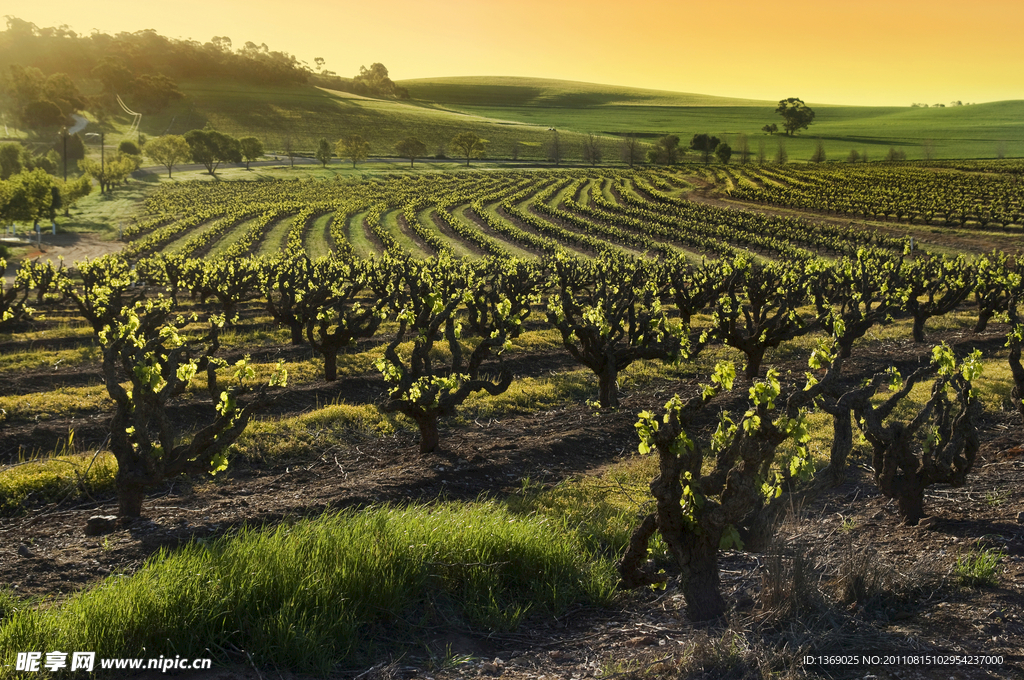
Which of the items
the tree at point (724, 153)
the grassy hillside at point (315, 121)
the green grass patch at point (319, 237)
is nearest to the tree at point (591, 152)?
the grassy hillside at point (315, 121)

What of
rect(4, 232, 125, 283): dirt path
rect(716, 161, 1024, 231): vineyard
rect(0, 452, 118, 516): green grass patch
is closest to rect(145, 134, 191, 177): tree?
rect(4, 232, 125, 283): dirt path

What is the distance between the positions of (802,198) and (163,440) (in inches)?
3244

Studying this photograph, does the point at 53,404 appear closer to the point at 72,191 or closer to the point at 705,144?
the point at 72,191

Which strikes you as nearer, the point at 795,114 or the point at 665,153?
the point at 665,153

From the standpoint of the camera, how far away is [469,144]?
12738 centimetres

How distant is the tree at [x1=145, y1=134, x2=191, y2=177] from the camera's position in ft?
326

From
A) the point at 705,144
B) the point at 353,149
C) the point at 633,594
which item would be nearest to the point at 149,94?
the point at 353,149

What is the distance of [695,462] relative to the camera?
696 centimetres

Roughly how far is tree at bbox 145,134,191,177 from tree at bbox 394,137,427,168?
126 ft

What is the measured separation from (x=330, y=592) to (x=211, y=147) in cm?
11700

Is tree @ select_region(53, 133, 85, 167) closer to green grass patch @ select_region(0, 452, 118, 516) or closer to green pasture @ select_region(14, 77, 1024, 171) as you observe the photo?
green pasture @ select_region(14, 77, 1024, 171)

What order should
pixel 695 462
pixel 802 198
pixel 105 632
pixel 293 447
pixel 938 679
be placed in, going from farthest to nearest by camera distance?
1. pixel 802 198
2. pixel 293 447
3. pixel 695 462
4. pixel 105 632
5. pixel 938 679

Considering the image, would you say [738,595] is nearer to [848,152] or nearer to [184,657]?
[184,657]

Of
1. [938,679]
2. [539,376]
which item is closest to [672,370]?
[539,376]
